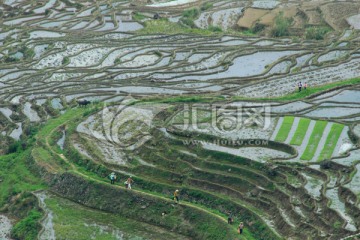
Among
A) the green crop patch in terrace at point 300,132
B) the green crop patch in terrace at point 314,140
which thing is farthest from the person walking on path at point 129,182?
the green crop patch in terrace at point 314,140

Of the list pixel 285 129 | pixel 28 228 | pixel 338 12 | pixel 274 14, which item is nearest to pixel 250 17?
pixel 274 14

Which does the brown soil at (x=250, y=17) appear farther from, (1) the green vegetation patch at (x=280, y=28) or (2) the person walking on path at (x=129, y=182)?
(2) the person walking on path at (x=129, y=182)

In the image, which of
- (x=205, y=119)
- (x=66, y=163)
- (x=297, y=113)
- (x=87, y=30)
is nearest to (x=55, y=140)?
(x=66, y=163)

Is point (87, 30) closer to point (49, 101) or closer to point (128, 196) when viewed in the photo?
point (49, 101)

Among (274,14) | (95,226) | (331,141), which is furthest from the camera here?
(274,14)

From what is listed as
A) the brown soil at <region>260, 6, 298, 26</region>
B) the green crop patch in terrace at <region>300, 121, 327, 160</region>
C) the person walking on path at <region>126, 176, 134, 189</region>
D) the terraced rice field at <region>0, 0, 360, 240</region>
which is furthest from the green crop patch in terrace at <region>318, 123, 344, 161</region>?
the brown soil at <region>260, 6, 298, 26</region>

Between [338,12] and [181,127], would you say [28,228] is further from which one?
[338,12]
